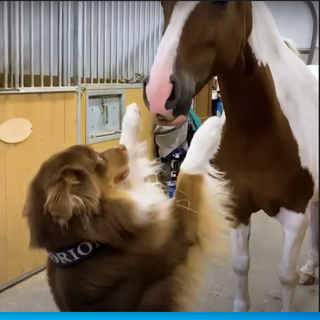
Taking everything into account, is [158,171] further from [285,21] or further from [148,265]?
[285,21]

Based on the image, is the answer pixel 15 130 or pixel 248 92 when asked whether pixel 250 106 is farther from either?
pixel 15 130

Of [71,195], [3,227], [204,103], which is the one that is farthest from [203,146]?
[3,227]

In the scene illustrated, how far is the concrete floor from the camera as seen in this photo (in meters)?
0.56

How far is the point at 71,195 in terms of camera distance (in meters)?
0.52

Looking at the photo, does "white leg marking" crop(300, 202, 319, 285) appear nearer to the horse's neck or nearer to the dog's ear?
the horse's neck

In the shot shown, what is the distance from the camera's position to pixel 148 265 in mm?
537

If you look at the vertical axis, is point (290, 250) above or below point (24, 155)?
below

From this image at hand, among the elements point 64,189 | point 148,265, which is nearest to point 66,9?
point 64,189

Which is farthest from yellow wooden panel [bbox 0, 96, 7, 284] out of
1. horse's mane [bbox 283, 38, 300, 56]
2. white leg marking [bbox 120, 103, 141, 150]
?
horse's mane [bbox 283, 38, 300, 56]

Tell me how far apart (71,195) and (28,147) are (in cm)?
14

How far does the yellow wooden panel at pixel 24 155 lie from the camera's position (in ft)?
1.92

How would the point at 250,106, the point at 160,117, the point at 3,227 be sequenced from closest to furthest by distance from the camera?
the point at 160,117, the point at 250,106, the point at 3,227

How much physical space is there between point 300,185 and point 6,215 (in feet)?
1.56

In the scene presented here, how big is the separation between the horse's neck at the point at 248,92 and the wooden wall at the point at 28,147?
0.09 ft
